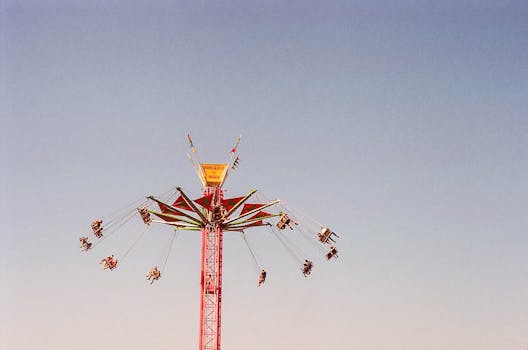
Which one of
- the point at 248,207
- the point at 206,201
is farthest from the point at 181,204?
the point at 248,207

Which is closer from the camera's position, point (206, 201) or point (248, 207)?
point (206, 201)

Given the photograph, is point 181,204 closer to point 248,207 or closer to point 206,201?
point 206,201

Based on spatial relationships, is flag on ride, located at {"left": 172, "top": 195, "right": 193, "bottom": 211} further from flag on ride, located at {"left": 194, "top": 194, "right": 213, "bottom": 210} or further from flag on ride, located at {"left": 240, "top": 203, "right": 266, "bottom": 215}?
flag on ride, located at {"left": 240, "top": 203, "right": 266, "bottom": 215}

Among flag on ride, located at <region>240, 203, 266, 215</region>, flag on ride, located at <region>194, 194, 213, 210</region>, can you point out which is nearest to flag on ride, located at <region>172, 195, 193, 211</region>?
flag on ride, located at <region>194, 194, 213, 210</region>

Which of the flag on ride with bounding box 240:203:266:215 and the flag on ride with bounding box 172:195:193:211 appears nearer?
the flag on ride with bounding box 172:195:193:211

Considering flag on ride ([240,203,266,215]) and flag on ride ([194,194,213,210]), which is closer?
flag on ride ([194,194,213,210])

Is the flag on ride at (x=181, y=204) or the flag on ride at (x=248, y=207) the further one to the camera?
the flag on ride at (x=248, y=207)

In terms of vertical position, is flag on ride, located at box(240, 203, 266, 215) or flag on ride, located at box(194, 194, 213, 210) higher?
flag on ride, located at box(240, 203, 266, 215)

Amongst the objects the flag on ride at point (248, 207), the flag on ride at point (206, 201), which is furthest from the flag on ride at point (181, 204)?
the flag on ride at point (248, 207)

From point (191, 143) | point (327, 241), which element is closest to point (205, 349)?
point (327, 241)

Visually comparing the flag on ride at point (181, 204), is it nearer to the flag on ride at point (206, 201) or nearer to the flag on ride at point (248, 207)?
the flag on ride at point (206, 201)

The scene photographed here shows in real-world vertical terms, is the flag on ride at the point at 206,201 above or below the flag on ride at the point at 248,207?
below

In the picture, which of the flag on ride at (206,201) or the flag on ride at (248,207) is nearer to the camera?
the flag on ride at (206,201)

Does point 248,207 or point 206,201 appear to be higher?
point 248,207
